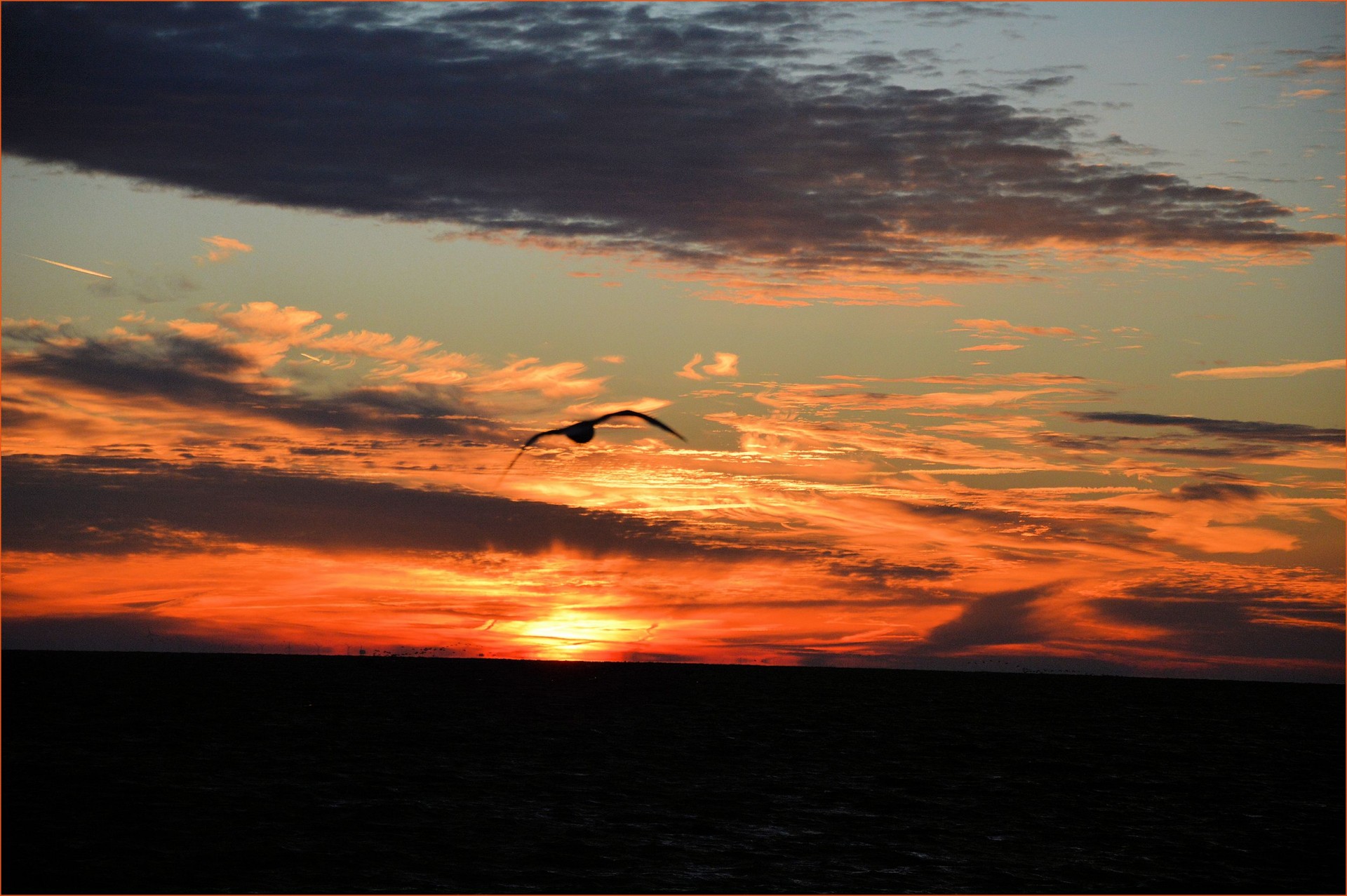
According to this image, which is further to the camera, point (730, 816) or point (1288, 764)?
point (1288, 764)

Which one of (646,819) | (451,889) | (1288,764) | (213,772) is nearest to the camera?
(451,889)

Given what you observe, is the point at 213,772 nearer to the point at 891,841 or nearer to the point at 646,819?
the point at 646,819

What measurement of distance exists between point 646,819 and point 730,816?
4396mm

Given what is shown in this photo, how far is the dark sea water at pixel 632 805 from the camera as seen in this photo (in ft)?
140

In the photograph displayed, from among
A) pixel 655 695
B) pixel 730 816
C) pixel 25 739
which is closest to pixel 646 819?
pixel 730 816

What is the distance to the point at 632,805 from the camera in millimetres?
56656

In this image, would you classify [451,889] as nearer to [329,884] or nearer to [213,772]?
[329,884]

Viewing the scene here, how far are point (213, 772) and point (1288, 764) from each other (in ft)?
254

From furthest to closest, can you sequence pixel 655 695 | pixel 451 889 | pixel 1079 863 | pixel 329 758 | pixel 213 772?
pixel 655 695 < pixel 329 758 < pixel 213 772 < pixel 1079 863 < pixel 451 889

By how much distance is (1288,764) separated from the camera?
91000 mm

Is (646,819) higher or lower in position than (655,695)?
A: higher

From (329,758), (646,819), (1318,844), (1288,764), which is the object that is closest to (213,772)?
(329,758)

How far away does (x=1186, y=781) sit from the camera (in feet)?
250

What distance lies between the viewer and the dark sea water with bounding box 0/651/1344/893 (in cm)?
4272
